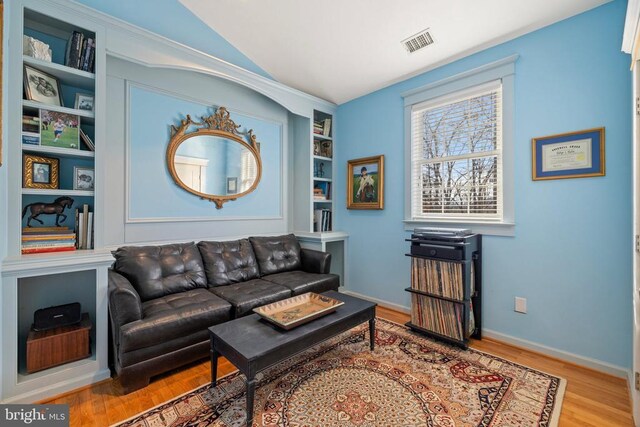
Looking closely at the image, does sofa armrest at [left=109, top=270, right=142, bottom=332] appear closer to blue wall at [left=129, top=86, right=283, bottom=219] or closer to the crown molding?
blue wall at [left=129, top=86, right=283, bottom=219]

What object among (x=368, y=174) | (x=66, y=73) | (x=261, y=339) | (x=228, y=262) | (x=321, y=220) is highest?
(x=66, y=73)

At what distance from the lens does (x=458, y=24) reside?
2.43 meters

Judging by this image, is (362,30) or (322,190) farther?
(322,190)

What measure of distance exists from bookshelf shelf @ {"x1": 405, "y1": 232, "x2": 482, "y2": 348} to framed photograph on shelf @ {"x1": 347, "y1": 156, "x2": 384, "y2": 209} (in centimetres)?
98

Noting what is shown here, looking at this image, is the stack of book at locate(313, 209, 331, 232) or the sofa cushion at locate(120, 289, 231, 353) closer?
the sofa cushion at locate(120, 289, 231, 353)

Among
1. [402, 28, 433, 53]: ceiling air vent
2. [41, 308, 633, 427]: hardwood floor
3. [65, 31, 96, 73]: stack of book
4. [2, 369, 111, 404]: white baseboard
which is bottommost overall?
[41, 308, 633, 427]: hardwood floor

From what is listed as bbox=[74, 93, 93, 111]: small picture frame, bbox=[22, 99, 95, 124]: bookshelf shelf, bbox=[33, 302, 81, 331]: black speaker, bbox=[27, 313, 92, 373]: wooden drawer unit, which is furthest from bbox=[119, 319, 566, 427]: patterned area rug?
bbox=[74, 93, 93, 111]: small picture frame

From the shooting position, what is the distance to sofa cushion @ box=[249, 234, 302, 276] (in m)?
3.24

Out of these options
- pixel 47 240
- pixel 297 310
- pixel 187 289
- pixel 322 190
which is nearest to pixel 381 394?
pixel 297 310

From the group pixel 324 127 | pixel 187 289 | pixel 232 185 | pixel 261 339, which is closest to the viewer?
pixel 261 339

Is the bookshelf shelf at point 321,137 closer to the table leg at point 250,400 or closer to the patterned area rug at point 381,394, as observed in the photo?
the patterned area rug at point 381,394

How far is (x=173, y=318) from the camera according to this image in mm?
1993

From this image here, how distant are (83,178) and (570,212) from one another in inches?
152

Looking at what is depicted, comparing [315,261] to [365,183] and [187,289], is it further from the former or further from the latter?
[187,289]
